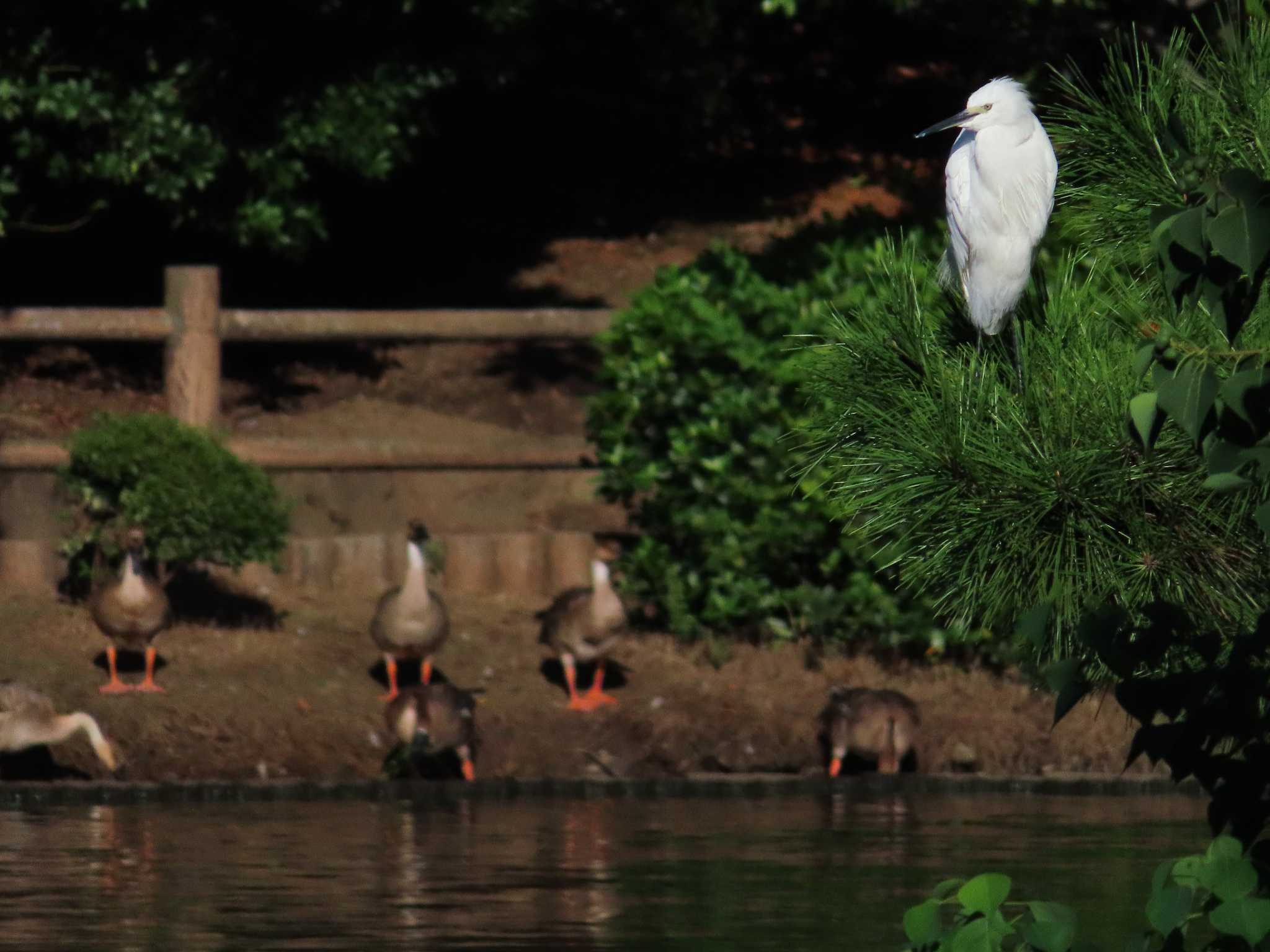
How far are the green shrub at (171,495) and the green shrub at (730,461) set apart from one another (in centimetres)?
208

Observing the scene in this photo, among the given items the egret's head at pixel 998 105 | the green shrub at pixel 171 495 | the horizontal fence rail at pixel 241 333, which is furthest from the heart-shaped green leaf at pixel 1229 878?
the horizontal fence rail at pixel 241 333

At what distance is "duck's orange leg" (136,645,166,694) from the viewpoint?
11477 mm

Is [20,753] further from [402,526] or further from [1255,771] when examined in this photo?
[1255,771]

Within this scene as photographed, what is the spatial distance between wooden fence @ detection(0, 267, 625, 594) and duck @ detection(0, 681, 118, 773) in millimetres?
2448

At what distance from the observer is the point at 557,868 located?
351 inches

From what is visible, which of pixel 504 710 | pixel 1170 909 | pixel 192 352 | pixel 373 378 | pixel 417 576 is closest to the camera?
pixel 1170 909

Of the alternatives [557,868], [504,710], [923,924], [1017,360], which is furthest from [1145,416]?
[504,710]

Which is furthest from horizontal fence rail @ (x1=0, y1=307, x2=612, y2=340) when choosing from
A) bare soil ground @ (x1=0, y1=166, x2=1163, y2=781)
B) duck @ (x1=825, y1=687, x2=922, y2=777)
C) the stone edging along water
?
duck @ (x1=825, y1=687, x2=922, y2=777)

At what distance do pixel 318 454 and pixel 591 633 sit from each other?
228 centimetres

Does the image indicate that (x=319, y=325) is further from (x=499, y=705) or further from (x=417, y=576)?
(x=499, y=705)

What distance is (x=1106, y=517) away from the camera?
18.5 ft

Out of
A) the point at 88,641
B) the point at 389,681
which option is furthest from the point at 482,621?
the point at 88,641

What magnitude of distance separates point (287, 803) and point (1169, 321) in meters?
5.92

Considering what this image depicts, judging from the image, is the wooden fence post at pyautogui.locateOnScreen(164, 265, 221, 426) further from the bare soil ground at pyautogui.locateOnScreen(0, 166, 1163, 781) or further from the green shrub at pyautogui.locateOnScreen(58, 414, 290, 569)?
the bare soil ground at pyautogui.locateOnScreen(0, 166, 1163, 781)
